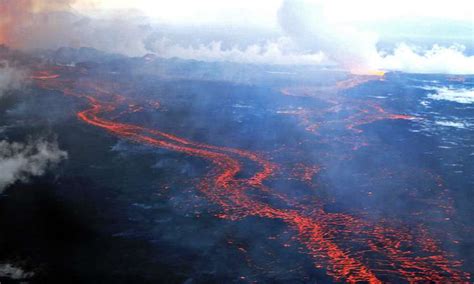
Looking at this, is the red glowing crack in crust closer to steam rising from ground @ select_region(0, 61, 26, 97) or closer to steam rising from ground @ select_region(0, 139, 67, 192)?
steam rising from ground @ select_region(0, 139, 67, 192)

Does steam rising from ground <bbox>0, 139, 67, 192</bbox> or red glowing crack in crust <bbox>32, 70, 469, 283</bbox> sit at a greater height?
steam rising from ground <bbox>0, 139, 67, 192</bbox>

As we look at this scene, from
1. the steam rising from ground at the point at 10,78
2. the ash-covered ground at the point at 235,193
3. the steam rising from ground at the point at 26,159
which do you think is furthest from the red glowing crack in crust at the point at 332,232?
the steam rising from ground at the point at 10,78

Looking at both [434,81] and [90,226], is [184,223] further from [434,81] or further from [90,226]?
[434,81]

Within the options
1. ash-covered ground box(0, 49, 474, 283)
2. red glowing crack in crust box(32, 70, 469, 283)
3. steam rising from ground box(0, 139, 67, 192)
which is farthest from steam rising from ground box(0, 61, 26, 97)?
red glowing crack in crust box(32, 70, 469, 283)

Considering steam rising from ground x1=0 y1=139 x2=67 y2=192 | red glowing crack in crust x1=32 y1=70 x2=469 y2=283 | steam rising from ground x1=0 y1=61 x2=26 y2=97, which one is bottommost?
red glowing crack in crust x1=32 y1=70 x2=469 y2=283

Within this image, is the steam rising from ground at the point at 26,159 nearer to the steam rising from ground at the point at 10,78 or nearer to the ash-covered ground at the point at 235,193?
the ash-covered ground at the point at 235,193

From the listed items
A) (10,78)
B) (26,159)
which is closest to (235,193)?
(26,159)
